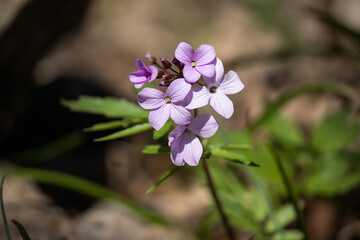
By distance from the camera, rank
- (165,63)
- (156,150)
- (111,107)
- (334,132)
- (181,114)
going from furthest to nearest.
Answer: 1. (334,132)
2. (111,107)
3. (156,150)
4. (165,63)
5. (181,114)

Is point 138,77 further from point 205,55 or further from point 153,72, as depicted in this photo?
point 205,55

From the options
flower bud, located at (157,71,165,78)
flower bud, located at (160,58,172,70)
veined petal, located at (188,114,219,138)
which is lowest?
veined petal, located at (188,114,219,138)

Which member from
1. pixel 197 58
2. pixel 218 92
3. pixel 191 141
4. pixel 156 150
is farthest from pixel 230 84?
pixel 156 150

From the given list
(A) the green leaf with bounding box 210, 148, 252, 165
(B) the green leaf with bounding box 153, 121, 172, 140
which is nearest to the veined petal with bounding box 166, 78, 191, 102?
(B) the green leaf with bounding box 153, 121, 172, 140

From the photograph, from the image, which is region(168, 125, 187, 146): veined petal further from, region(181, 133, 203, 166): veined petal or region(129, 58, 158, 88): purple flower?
region(129, 58, 158, 88): purple flower

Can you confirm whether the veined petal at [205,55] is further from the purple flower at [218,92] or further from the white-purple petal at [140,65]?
the white-purple petal at [140,65]

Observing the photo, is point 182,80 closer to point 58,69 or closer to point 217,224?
point 217,224
